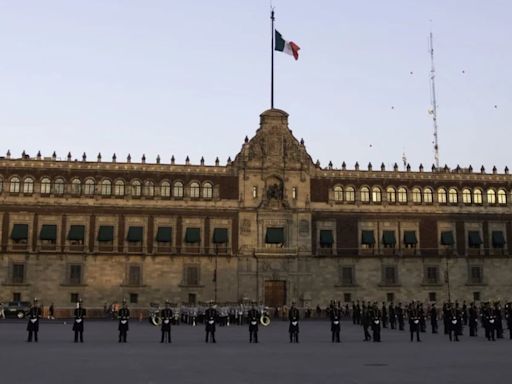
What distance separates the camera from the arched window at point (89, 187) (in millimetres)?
58347

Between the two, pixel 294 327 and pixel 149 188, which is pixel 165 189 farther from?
pixel 294 327

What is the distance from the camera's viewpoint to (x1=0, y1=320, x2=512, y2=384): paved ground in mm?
15508

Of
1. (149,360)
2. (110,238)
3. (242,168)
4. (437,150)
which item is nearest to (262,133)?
(242,168)

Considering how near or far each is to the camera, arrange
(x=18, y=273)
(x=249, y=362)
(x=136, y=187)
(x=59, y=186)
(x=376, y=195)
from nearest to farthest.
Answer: (x=249, y=362) < (x=18, y=273) < (x=59, y=186) < (x=136, y=187) < (x=376, y=195)

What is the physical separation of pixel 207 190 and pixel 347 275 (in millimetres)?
15302

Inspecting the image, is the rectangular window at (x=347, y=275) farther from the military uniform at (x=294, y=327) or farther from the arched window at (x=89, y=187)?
the military uniform at (x=294, y=327)

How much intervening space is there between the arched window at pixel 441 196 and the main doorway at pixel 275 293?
57.3ft

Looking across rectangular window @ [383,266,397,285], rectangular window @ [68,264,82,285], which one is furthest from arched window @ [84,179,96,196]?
rectangular window @ [383,266,397,285]

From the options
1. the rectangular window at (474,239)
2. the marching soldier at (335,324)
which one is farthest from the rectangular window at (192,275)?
the marching soldier at (335,324)

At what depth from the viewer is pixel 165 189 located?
5953cm

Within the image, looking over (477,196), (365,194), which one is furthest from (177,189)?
(477,196)

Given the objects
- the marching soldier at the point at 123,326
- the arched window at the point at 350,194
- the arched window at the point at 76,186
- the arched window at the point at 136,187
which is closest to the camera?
the marching soldier at the point at 123,326

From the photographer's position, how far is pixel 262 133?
61.3 metres

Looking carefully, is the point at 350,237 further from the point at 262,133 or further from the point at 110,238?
the point at 110,238
